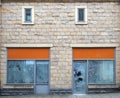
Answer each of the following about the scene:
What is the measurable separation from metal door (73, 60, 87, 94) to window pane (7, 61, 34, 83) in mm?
2749

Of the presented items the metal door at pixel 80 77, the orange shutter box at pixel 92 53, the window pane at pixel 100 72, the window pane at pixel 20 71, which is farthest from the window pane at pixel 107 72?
the window pane at pixel 20 71

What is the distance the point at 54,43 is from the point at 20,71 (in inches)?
111

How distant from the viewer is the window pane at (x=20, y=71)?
1048 inches

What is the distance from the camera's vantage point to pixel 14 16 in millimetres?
26500

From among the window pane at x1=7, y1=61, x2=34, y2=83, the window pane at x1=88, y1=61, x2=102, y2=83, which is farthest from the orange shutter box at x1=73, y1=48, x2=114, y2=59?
the window pane at x1=7, y1=61, x2=34, y2=83

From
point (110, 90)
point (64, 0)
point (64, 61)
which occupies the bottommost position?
point (110, 90)

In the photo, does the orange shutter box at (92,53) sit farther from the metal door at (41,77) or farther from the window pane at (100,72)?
the metal door at (41,77)

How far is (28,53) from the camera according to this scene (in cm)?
2653

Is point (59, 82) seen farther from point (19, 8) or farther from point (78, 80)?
point (19, 8)

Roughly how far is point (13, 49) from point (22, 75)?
5.74 feet

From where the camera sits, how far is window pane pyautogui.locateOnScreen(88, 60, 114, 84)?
2670 cm

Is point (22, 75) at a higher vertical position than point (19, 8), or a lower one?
lower

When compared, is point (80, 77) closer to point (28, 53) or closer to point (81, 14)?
point (28, 53)

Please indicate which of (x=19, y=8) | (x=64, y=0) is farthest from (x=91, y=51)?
(x=19, y=8)
